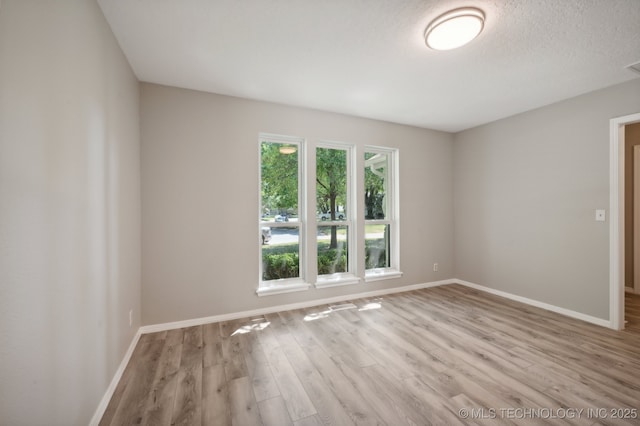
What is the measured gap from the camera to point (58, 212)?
126cm

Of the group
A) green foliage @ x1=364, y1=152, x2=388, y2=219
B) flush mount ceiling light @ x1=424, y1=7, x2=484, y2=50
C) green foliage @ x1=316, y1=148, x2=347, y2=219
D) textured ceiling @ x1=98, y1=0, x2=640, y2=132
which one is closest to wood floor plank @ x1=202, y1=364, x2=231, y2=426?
green foliage @ x1=316, y1=148, x2=347, y2=219

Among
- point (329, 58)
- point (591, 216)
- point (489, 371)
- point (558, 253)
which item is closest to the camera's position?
point (489, 371)

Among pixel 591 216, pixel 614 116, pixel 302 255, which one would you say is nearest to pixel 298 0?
pixel 302 255

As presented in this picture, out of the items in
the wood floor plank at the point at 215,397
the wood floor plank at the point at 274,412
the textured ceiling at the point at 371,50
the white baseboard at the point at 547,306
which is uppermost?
the textured ceiling at the point at 371,50

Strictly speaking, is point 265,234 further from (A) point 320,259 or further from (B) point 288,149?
(B) point 288,149

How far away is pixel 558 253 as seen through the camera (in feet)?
10.9

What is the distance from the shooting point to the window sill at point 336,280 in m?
3.64

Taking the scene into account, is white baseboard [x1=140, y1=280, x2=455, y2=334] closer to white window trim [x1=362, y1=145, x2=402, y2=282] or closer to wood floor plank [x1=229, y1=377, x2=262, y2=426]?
white window trim [x1=362, y1=145, x2=402, y2=282]

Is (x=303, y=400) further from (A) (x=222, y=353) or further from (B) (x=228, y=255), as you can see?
(B) (x=228, y=255)

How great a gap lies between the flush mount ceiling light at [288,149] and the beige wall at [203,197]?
21cm

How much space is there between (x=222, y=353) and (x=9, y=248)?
1.87 m

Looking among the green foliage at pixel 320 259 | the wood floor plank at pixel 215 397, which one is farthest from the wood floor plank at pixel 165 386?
the green foliage at pixel 320 259

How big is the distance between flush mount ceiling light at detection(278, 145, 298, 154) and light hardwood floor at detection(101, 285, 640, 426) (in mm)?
2157

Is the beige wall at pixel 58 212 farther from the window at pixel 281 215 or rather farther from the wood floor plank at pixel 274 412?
the window at pixel 281 215
